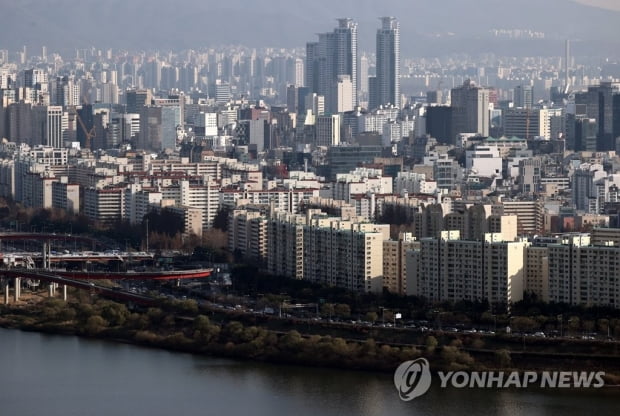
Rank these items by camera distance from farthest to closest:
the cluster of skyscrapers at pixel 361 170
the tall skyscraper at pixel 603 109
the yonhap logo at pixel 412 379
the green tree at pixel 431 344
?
1. the tall skyscraper at pixel 603 109
2. the cluster of skyscrapers at pixel 361 170
3. the green tree at pixel 431 344
4. the yonhap logo at pixel 412 379

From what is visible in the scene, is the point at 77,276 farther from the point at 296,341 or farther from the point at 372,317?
the point at 296,341

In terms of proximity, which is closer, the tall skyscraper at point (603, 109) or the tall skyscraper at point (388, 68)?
the tall skyscraper at point (603, 109)

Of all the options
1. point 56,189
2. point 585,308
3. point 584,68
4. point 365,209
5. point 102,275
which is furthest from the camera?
point 584,68

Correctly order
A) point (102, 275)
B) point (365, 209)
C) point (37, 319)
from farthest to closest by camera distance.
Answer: point (365, 209), point (102, 275), point (37, 319)

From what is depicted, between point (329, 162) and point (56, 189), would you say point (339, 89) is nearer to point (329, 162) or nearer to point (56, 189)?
point (329, 162)

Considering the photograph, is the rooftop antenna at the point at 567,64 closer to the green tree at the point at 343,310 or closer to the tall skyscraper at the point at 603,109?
the tall skyscraper at the point at 603,109

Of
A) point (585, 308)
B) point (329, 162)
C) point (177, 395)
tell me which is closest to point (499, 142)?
point (329, 162)
